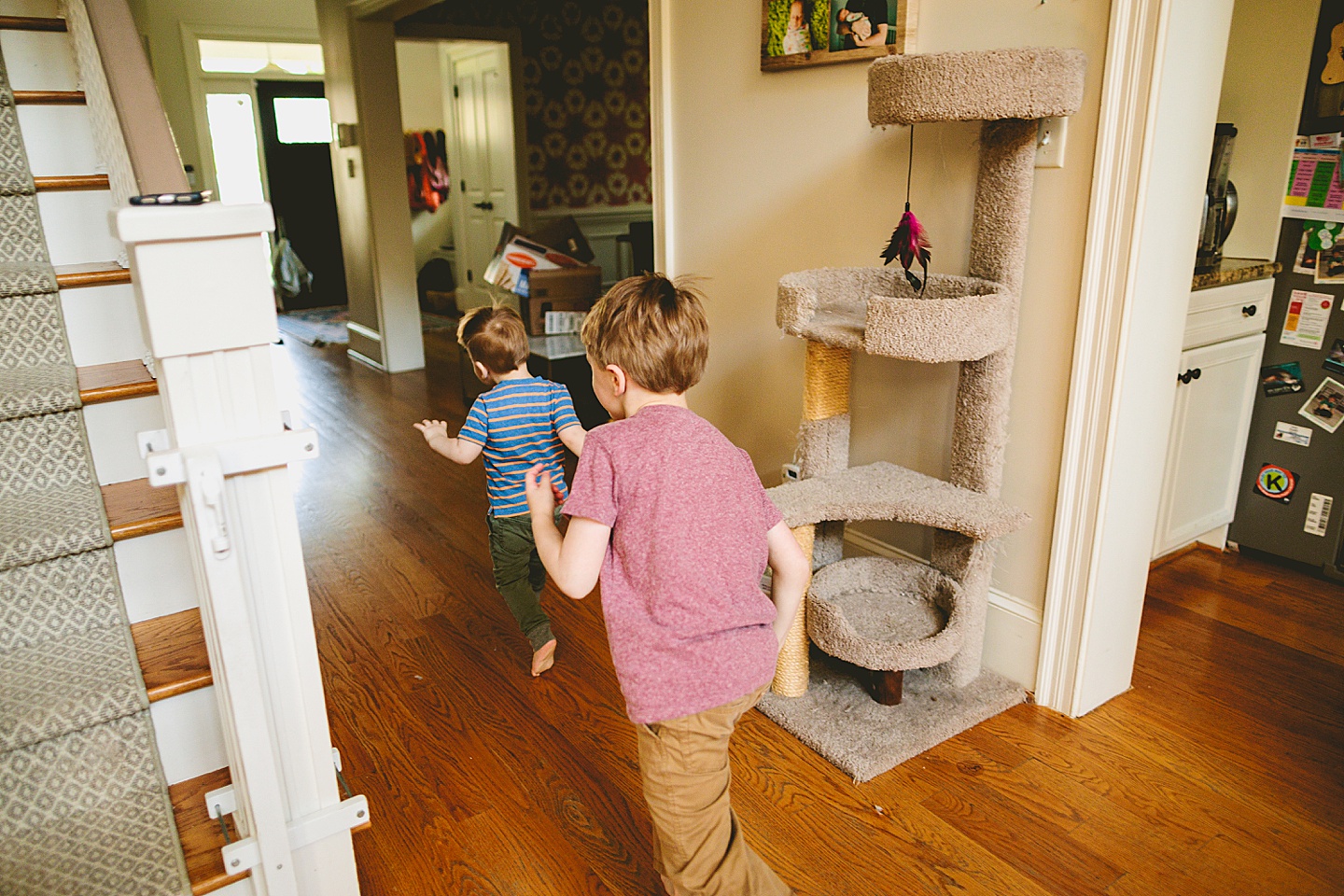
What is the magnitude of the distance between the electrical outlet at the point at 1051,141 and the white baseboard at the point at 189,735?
189 centimetres

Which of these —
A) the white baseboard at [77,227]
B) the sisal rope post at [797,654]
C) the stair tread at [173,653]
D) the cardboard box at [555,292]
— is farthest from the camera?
the cardboard box at [555,292]

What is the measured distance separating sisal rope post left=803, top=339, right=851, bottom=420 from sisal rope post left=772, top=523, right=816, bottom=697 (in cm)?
31

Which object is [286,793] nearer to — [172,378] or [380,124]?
[172,378]

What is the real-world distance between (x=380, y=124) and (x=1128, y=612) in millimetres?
4760

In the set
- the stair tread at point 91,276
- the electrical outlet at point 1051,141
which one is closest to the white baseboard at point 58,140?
the stair tread at point 91,276

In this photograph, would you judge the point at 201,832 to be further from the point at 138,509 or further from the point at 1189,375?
the point at 1189,375

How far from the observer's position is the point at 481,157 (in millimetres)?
6941

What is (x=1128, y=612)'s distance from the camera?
86.0 inches

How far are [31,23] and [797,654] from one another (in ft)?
7.22

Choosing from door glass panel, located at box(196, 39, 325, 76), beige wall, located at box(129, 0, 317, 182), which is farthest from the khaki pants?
door glass panel, located at box(196, 39, 325, 76)

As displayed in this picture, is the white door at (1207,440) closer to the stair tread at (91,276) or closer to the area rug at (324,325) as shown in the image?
the stair tread at (91,276)

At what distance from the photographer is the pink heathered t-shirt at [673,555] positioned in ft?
4.23

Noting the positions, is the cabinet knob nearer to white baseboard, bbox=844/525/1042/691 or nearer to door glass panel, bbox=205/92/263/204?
white baseboard, bbox=844/525/1042/691

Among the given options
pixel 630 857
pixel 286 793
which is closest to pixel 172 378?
pixel 286 793
